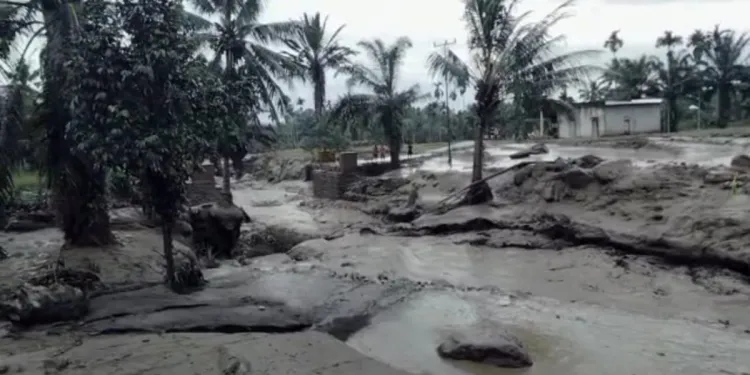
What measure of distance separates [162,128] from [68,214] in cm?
502

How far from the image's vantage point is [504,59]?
60.6ft

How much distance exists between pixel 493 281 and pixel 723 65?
35894 mm

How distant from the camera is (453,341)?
8.06 metres

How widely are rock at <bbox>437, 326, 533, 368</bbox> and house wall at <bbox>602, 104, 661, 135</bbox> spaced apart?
2704 cm

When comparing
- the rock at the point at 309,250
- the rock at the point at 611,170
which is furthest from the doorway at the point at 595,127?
the rock at the point at 309,250

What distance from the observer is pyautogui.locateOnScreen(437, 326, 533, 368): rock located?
7594 mm

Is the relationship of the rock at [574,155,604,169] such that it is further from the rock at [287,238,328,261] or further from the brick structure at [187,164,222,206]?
the brick structure at [187,164,222,206]

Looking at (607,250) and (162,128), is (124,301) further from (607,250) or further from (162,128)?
(607,250)

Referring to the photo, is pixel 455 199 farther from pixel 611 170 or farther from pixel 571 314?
pixel 571 314

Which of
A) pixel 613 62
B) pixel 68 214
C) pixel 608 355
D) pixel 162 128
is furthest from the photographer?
pixel 613 62

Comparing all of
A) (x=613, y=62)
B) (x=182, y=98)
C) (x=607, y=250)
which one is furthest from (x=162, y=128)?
(x=613, y=62)

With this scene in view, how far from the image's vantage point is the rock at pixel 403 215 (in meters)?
19.6

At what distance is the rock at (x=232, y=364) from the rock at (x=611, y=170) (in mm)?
12682

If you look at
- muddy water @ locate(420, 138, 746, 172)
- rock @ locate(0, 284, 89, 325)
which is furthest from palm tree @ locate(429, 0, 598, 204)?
rock @ locate(0, 284, 89, 325)
